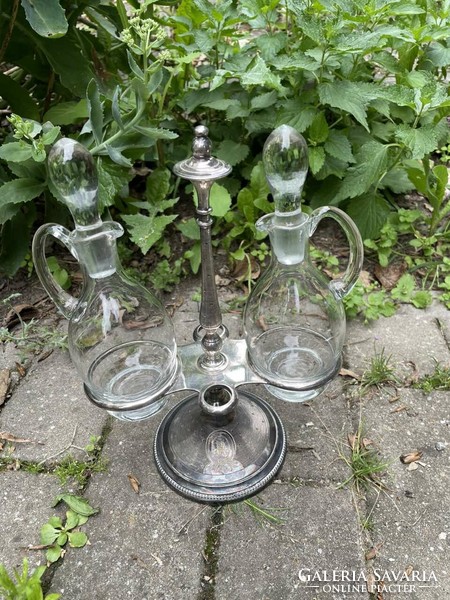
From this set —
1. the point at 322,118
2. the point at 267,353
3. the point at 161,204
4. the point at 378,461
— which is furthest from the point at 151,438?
the point at 322,118

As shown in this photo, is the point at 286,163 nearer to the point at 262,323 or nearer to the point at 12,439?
Answer: the point at 262,323

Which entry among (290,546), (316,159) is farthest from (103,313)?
(316,159)

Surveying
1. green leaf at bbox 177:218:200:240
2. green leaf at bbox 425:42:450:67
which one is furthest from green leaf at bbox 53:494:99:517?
green leaf at bbox 425:42:450:67

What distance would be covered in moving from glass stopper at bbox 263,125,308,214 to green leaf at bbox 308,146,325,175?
98 centimetres

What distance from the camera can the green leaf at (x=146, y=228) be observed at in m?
1.87

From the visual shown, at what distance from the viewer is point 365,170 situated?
1.92 metres

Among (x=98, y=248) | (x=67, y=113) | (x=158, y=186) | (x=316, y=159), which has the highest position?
(x=98, y=248)

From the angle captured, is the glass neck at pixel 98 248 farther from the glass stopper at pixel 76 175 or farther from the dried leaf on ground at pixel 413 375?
the dried leaf on ground at pixel 413 375

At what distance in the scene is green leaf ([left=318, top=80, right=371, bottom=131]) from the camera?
1757 millimetres

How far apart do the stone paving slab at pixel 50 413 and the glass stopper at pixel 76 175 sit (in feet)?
2.51

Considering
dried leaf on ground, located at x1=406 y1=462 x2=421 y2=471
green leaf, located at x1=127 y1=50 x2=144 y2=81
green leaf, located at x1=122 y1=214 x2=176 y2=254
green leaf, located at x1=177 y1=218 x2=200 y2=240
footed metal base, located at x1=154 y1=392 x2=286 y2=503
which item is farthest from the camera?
green leaf, located at x1=177 y1=218 x2=200 y2=240

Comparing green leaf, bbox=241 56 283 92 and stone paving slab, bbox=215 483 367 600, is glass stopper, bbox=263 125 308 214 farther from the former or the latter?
green leaf, bbox=241 56 283 92

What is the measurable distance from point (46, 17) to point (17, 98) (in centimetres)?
45

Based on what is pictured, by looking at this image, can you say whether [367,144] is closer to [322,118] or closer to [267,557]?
[322,118]
